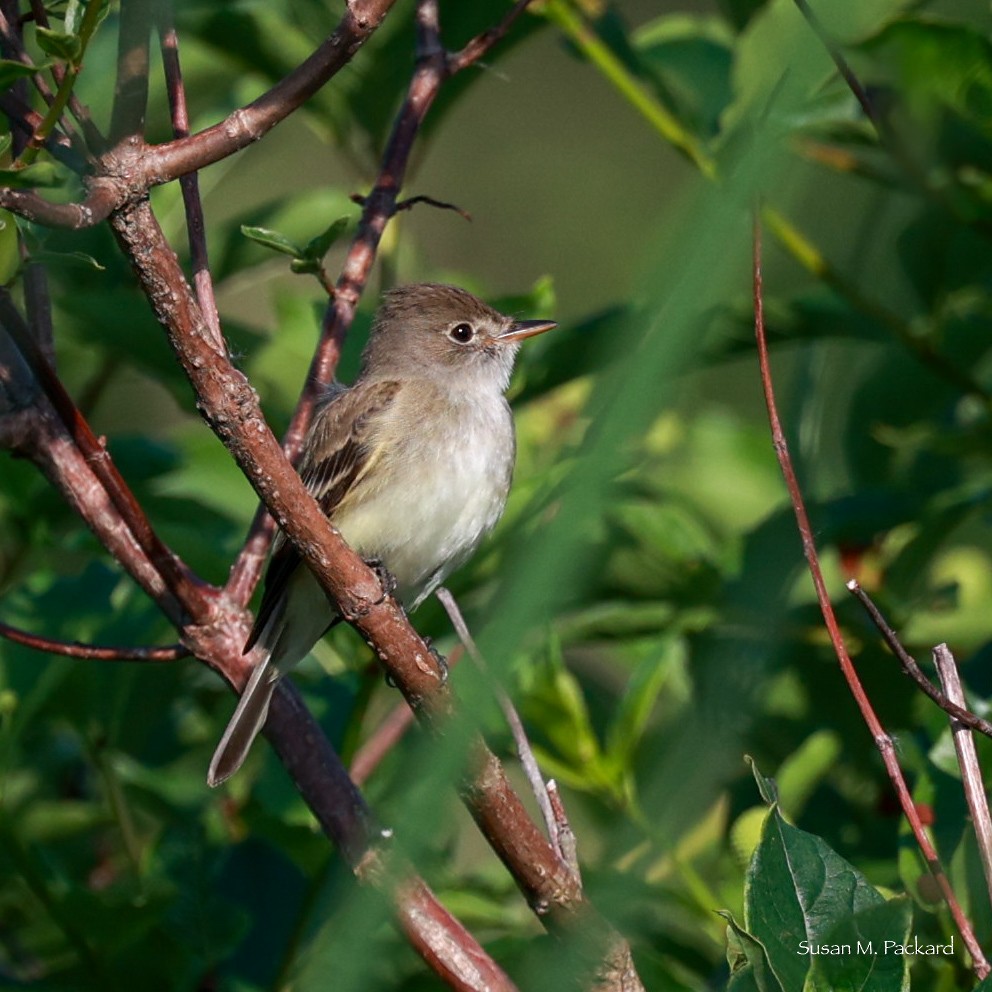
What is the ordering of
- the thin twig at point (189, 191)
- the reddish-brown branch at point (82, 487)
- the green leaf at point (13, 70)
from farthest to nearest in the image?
the reddish-brown branch at point (82, 487) < the thin twig at point (189, 191) < the green leaf at point (13, 70)

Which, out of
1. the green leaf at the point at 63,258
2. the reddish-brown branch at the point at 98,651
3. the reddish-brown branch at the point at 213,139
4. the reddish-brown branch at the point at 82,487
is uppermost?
the reddish-brown branch at the point at 213,139

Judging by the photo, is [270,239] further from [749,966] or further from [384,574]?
[749,966]

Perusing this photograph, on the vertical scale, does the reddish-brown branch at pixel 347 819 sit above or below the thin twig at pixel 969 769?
below

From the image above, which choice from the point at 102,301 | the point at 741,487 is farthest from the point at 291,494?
the point at 741,487

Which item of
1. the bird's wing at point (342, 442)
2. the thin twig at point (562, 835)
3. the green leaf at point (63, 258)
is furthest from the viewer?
the bird's wing at point (342, 442)

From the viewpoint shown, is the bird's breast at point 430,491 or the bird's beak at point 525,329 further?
the bird's beak at point 525,329

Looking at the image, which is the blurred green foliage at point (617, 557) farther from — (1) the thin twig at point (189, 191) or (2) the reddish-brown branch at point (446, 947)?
(2) the reddish-brown branch at point (446, 947)

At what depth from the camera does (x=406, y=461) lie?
3457 millimetres

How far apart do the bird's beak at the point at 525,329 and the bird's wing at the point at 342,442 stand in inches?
13.4

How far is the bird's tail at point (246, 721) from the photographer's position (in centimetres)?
253

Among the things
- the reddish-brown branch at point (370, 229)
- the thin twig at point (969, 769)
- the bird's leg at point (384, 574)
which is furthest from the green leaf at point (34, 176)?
the bird's leg at point (384, 574)

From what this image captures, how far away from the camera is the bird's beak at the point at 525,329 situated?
3.61 meters

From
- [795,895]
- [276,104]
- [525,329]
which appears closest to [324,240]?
[276,104]

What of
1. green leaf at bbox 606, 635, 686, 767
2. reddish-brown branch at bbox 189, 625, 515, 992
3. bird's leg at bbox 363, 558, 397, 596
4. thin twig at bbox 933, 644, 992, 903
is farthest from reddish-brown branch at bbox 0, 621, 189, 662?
thin twig at bbox 933, 644, 992, 903
